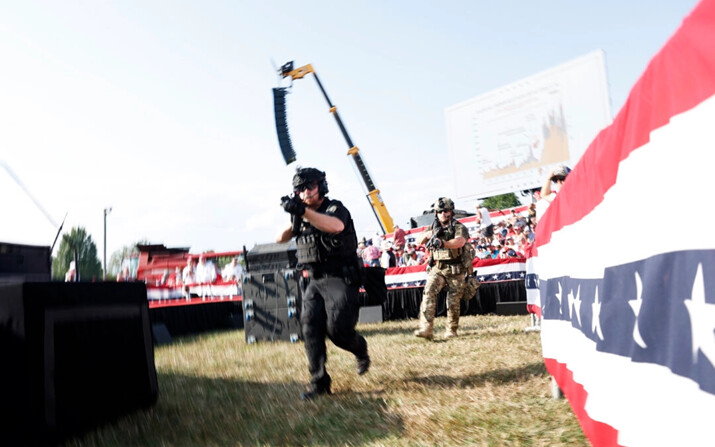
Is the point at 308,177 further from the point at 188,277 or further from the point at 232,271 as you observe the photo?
the point at 188,277

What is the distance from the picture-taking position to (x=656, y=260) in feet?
4.85

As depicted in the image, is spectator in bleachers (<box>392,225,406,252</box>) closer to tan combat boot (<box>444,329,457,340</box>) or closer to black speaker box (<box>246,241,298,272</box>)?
black speaker box (<box>246,241,298,272</box>)

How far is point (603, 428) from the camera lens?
202cm

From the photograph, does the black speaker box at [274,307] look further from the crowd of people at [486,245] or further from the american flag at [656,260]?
the american flag at [656,260]

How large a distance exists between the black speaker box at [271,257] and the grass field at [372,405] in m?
4.08

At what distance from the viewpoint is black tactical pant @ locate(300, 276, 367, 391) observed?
4785mm

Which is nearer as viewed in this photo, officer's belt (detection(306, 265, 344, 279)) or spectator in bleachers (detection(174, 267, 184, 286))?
officer's belt (detection(306, 265, 344, 279))

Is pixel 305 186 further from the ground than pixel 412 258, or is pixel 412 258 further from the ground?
pixel 305 186

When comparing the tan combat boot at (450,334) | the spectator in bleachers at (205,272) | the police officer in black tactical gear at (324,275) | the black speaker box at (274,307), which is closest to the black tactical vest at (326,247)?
the police officer in black tactical gear at (324,275)

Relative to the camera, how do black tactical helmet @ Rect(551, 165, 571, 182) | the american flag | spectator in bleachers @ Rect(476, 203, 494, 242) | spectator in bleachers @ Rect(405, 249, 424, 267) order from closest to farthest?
the american flag
black tactical helmet @ Rect(551, 165, 571, 182)
spectator in bleachers @ Rect(405, 249, 424, 267)
spectator in bleachers @ Rect(476, 203, 494, 242)

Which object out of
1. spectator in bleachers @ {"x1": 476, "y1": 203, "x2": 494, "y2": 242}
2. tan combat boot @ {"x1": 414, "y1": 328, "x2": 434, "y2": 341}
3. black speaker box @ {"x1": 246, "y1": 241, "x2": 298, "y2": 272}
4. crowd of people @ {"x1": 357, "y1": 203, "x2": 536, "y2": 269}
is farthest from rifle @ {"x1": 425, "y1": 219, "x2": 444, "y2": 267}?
spectator in bleachers @ {"x1": 476, "y1": 203, "x2": 494, "y2": 242}

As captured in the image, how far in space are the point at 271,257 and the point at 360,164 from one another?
27.1 m

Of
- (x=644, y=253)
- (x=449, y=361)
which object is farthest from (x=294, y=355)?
(x=644, y=253)

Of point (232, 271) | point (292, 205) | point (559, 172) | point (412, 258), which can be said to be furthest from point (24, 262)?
point (232, 271)
